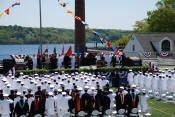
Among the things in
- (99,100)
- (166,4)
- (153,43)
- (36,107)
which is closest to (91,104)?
(99,100)

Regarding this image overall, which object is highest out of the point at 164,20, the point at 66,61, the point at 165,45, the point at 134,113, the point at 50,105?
the point at 164,20

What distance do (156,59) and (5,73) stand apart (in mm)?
22054

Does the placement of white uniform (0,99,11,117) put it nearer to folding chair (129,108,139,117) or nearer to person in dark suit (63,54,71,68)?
folding chair (129,108,139,117)

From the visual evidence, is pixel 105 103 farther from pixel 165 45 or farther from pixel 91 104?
pixel 165 45

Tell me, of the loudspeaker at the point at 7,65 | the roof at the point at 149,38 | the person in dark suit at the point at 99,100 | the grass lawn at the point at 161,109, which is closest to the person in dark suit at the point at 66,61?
the loudspeaker at the point at 7,65

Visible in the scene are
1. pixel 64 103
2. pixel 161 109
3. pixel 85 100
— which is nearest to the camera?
pixel 85 100

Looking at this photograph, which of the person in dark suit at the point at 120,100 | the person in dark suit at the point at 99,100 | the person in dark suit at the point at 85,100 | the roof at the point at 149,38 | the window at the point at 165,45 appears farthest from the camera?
the roof at the point at 149,38

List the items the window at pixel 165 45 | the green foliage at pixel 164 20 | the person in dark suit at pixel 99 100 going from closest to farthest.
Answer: the person in dark suit at pixel 99 100, the window at pixel 165 45, the green foliage at pixel 164 20

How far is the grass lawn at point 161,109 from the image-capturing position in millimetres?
16797

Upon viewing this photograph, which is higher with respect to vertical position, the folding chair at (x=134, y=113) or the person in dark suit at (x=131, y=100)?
the person in dark suit at (x=131, y=100)

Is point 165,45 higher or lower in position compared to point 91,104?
higher

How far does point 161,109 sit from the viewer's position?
17906 millimetres

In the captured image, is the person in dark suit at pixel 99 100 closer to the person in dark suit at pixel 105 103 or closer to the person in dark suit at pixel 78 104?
the person in dark suit at pixel 105 103

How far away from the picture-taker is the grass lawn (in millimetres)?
16797
